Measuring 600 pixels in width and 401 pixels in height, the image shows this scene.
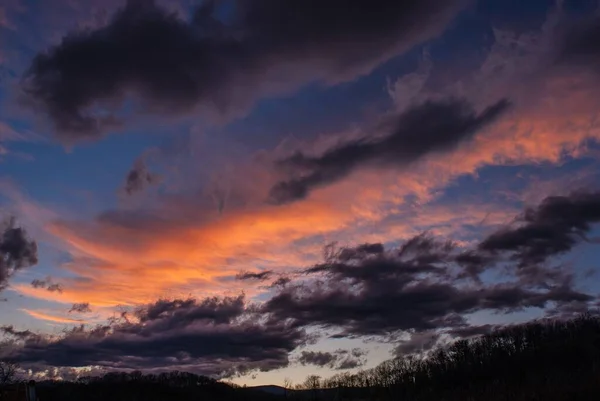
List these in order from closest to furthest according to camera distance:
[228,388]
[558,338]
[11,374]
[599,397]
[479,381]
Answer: [599,397] < [11,374] < [479,381] < [558,338] < [228,388]

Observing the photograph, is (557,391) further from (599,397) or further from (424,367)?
(424,367)

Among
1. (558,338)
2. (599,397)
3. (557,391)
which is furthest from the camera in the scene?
(558,338)

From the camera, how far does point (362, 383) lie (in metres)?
131

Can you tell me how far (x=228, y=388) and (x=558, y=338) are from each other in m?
85.8

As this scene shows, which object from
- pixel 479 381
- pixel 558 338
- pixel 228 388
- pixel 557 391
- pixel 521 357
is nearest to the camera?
pixel 557 391

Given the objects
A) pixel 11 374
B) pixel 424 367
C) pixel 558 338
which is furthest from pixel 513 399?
pixel 558 338

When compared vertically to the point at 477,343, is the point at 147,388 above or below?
below

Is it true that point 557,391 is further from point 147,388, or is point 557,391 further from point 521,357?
point 147,388

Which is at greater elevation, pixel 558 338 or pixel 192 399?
pixel 558 338

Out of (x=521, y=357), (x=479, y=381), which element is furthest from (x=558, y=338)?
(x=479, y=381)

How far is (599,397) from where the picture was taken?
35.5 meters

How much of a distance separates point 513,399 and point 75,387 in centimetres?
10757

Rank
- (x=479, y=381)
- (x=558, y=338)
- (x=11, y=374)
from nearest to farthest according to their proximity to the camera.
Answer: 1. (x=11, y=374)
2. (x=479, y=381)
3. (x=558, y=338)

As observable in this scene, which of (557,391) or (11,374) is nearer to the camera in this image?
(557,391)
